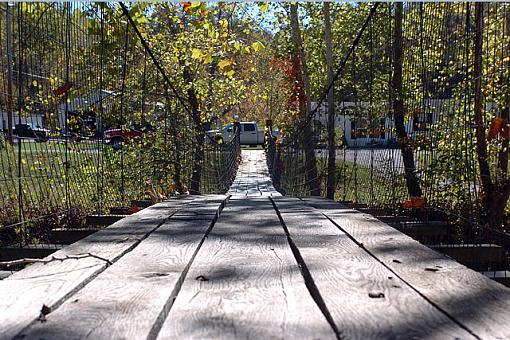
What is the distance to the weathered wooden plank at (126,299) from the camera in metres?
1.03

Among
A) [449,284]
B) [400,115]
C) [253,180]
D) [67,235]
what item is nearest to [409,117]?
[400,115]

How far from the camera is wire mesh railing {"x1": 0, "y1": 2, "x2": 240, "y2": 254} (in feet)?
11.1

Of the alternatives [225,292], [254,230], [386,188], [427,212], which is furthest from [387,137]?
[225,292]

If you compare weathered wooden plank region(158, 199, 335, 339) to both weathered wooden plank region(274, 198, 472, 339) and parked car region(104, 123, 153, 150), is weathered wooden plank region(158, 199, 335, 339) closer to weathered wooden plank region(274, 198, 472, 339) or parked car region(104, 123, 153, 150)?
weathered wooden plank region(274, 198, 472, 339)

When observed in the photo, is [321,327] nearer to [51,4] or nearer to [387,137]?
[51,4]

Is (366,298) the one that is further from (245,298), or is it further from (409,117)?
(409,117)

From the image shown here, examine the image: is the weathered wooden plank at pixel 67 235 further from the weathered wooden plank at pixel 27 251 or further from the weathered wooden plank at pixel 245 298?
the weathered wooden plank at pixel 245 298

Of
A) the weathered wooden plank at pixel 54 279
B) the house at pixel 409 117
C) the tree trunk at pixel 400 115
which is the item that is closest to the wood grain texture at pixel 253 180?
the house at pixel 409 117

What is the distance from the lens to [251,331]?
1.03 meters

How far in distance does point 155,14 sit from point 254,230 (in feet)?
27.9

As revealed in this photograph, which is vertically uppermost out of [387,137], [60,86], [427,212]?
[60,86]

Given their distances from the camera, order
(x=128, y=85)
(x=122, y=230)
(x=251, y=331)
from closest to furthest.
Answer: (x=251, y=331), (x=122, y=230), (x=128, y=85)

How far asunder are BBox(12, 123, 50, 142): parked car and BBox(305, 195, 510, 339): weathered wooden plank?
80.3 inches

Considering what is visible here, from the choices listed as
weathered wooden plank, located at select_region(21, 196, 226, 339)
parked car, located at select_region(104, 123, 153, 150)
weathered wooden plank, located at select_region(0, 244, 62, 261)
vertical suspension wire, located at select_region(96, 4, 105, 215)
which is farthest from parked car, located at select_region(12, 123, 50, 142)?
weathered wooden plank, located at select_region(21, 196, 226, 339)
